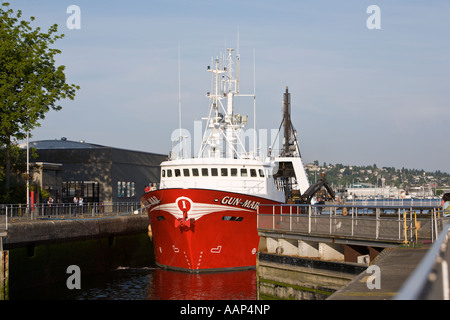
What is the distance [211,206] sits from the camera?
3036cm

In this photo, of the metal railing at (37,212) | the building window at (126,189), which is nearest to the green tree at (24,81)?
the metal railing at (37,212)

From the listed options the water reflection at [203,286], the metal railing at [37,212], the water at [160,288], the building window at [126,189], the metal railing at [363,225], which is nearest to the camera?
the metal railing at [363,225]

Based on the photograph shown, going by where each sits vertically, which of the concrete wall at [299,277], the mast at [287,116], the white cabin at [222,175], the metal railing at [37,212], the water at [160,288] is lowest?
the water at [160,288]

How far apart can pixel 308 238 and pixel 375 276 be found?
29.2 feet

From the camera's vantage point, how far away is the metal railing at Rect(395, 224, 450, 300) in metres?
4.93

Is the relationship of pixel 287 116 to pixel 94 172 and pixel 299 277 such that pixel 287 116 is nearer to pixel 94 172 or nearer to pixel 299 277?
pixel 94 172

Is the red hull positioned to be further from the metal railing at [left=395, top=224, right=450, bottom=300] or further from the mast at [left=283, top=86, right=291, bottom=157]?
the mast at [left=283, top=86, right=291, bottom=157]

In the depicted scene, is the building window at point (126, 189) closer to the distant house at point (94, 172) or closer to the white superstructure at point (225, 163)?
the distant house at point (94, 172)

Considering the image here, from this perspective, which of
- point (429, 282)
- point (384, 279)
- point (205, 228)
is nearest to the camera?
point (429, 282)

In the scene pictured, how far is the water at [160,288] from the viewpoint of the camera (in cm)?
2636

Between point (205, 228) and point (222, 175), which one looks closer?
point (205, 228)

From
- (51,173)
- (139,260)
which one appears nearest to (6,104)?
(51,173)

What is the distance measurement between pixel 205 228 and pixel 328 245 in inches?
442

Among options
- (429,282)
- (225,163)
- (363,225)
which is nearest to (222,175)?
(225,163)
